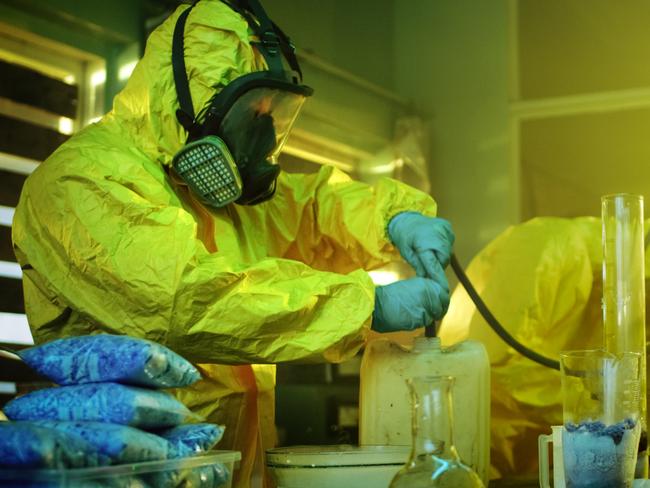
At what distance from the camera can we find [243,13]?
6.33 feet

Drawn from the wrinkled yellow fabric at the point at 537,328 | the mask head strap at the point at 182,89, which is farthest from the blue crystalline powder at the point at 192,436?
the wrinkled yellow fabric at the point at 537,328

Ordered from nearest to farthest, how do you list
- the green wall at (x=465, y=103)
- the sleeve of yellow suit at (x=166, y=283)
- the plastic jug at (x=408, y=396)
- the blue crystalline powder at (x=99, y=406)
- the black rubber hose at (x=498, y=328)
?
the blue crystalline powder at (x=99, y=406) < the sleeve of yellow suit at (x=166, y=283) < the plastic jug at (x=408, y=396) < the black rubber hose at (x=498, y=328) < the green wall at (x=465, y=103)

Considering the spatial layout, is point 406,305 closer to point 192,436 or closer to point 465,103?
point 192,436

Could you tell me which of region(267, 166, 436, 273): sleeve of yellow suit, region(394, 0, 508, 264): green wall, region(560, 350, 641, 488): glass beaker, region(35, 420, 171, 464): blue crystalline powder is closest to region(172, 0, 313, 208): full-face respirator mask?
region(267, 166, 436, 273): sleeve of yellow suit

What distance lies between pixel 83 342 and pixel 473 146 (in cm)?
273

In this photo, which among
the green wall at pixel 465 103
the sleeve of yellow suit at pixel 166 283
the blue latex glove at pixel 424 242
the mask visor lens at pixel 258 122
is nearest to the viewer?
the sleeve of yellow suit at pixel 166 283

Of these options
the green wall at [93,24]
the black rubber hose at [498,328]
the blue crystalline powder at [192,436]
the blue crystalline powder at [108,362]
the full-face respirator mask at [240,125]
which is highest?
the green wall at [93,24]

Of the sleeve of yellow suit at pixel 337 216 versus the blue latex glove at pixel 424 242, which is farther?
the sleeve of yellow suit at pixel 337 216

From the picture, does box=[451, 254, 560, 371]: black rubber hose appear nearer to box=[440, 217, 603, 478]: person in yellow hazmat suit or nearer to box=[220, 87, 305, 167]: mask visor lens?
box=[440, 217, 603, 478]: person in yellow hazmat suit

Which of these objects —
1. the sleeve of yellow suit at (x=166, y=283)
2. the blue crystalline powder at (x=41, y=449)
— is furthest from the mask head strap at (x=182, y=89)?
the blue crystalline powder at (x=41, y=449)

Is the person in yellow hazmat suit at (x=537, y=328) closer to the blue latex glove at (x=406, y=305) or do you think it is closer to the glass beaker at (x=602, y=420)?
the blue latex glove at (x=406, y=305)

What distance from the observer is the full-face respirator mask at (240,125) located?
1785mm

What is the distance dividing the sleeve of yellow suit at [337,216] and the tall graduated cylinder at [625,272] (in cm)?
57

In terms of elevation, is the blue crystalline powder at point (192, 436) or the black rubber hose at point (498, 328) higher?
the black rubber hose at point (498, 328)
